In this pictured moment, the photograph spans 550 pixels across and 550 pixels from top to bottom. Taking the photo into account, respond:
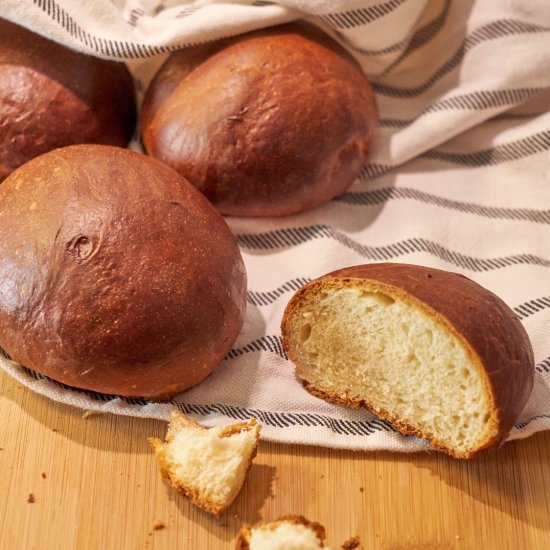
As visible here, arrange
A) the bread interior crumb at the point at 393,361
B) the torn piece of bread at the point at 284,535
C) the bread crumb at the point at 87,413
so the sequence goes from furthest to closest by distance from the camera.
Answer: the bread crumb at the point at 87,413 → the bread interior crumb at the point at 393,361 → the torn piece of bread at the point at 284,535

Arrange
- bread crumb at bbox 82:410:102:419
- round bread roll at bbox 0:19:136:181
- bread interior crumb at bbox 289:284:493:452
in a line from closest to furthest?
bread interior crumb at bbox 289:284:493:452 < bread crumb at bbox 82:410:102:419 < round bread roll at bbox 0:19:136:181

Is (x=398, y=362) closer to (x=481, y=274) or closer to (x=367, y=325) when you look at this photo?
(x=367, y=325)

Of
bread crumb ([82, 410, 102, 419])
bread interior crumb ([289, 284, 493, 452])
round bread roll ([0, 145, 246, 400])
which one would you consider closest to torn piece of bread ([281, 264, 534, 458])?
bread interior crumb ([289, 284, 493, 452])

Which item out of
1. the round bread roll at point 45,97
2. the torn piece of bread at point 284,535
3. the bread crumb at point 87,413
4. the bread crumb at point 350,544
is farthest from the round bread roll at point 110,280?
the bread crumb at point 350,544

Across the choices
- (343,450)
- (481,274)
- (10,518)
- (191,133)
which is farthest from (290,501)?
(191,133)

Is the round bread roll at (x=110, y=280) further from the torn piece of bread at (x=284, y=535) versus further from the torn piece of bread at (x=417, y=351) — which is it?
the torn piece of bread at (x=284, y=535)

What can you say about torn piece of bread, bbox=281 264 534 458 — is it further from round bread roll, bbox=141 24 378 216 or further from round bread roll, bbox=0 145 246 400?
round bread roll, bbox=141 24 378 216

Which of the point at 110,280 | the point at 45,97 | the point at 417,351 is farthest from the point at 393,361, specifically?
the point at 45,97
